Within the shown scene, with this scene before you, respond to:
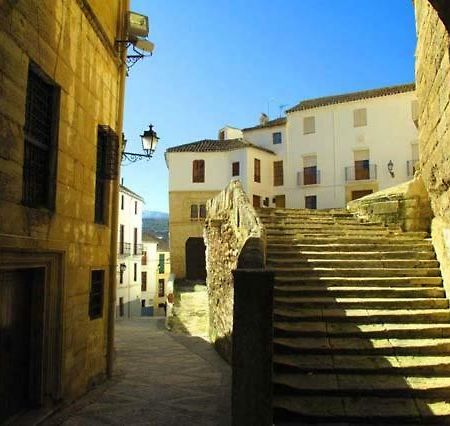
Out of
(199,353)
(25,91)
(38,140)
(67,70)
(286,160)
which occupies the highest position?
(286,160)

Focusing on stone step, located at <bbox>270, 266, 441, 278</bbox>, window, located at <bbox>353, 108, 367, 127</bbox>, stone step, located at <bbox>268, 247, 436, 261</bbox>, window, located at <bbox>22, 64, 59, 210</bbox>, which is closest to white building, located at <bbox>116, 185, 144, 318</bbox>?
window, located at <bbox>353, 108, 367, 127</bbox>

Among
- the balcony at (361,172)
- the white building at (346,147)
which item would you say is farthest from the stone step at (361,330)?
the balcony at (361,172)

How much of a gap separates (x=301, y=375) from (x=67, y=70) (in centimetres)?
464

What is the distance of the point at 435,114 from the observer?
249 inches

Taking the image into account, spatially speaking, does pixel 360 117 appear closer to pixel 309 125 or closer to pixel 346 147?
pixel 346 147

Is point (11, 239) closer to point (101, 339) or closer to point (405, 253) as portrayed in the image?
point (101, 339)

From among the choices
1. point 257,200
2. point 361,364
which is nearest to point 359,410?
point 361,364

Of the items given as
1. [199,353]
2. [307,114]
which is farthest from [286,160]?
[199,353]

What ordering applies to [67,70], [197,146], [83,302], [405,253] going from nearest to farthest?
[67,70], [83,302], [405,253], [197,146]

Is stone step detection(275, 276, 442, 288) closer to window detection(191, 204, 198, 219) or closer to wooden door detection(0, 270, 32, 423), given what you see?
wooden door detection(0, 270, 32, 423)

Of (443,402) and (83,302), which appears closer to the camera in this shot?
(443,402)

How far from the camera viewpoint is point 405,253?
23.7ft

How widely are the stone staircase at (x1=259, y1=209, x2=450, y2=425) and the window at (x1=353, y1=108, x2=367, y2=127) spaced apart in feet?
70.4

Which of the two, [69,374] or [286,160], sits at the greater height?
[286,160]
